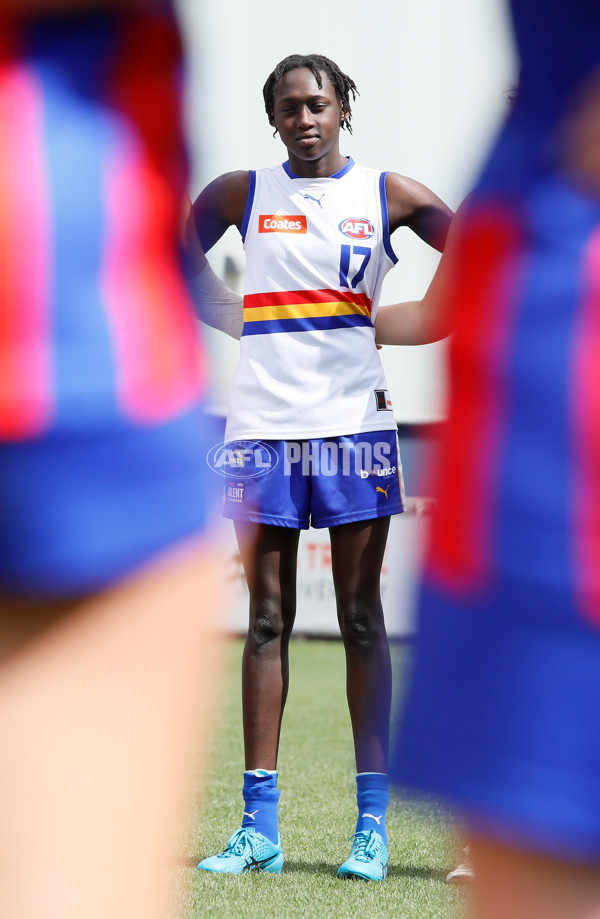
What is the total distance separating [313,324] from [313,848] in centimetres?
133

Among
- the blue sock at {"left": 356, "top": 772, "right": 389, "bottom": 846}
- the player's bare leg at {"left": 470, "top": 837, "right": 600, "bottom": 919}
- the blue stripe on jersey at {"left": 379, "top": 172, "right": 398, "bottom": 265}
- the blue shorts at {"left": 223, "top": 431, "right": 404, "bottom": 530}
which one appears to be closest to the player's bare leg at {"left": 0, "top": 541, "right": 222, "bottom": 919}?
the player's bare leg at {"left": 470, "top": 837, "right": 600, "bottom": 919}

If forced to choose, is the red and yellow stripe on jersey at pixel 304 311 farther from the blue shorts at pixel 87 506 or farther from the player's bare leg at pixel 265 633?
the blue shorts at pixel 87 506

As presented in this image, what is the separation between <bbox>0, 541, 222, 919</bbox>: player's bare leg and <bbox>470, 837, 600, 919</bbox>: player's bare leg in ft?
1.02

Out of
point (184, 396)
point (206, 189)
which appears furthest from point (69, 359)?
point (206, 189)

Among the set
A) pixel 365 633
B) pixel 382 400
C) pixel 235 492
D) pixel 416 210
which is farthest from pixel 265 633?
pixel 416 210

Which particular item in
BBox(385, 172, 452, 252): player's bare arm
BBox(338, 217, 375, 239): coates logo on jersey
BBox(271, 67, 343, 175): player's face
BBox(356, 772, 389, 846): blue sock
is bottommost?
BBox(356, 772, 389, 846): blue sock

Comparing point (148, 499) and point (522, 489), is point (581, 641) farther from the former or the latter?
point (148, 499)

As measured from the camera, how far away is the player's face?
9.66 ft

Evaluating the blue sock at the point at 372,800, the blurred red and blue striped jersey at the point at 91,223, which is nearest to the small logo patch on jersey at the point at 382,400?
the blue sock at the point at 372,800

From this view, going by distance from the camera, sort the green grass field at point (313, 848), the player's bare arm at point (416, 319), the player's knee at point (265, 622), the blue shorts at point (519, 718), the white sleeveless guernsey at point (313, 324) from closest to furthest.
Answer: the blue shorts at point (519, 718), the player's bare arm at point (416, 319), the green grass field at point (313, 848), the white sleeveless guernsey at point (313, 324), the player's knee at point (265, 622)

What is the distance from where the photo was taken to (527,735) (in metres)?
1.10

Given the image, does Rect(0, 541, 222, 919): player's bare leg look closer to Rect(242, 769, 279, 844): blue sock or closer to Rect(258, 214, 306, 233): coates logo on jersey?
Rect(242, 769, 279, 844): blue sock

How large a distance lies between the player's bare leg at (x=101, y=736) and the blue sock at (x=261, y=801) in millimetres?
1628

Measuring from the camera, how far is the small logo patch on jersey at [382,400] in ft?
9.48
